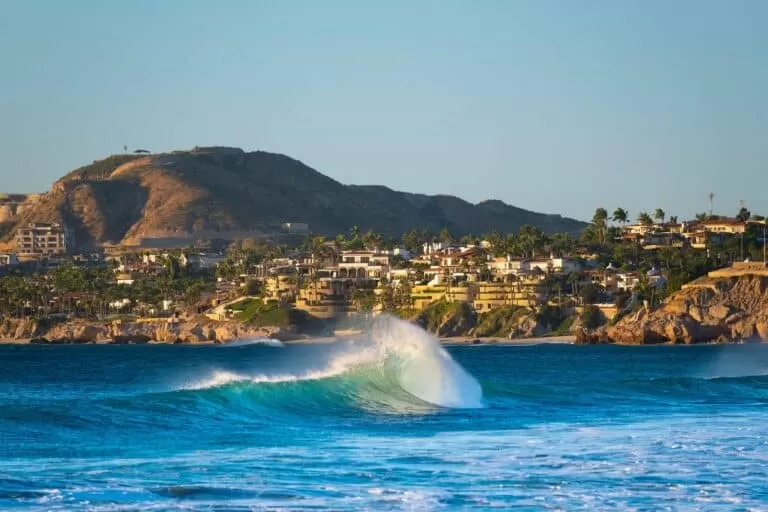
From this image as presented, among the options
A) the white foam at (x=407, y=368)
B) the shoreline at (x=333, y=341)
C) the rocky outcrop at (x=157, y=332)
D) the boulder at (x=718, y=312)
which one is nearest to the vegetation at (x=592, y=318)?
the shoreline at (x=333, y=341)

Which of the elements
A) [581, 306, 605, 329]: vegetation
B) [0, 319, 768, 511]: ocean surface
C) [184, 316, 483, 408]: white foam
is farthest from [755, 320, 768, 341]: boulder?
[184, 316, 483, 408]: white foam

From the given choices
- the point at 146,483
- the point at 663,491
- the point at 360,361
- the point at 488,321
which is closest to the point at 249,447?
Answer: the point at 146,483

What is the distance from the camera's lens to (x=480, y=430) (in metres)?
35.7

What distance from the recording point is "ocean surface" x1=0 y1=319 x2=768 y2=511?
83.6ft

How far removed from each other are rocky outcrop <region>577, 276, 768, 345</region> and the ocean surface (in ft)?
187

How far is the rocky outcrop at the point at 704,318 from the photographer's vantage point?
11606 centimetres

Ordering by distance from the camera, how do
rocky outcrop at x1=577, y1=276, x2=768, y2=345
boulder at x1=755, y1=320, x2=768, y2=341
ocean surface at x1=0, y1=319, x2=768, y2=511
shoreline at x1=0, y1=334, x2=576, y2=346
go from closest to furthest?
ocean surface at x1=0, y1=319, x2=768, y2=511 < boulder at x1=755, y1=320, x2=768, y2=341 < rocky outcrop at x1=577, y1=276, x2=768, y2=345 < shoreline at x1=0, y1=334, x2=576, y2=346

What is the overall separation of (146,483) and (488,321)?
348 ft

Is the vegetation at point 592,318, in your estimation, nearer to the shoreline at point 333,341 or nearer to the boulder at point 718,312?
the shoreline at point 333,341

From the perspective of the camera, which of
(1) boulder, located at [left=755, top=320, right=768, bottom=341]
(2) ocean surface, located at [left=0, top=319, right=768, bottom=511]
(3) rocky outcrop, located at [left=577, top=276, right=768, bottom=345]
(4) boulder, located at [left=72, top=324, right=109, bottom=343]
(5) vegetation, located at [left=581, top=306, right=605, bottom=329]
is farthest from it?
(4) boulder, located at [left=72, top=324, right=109, bottom=343]

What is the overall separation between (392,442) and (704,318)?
287ft

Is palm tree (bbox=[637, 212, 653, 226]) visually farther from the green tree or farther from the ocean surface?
the ocean surface

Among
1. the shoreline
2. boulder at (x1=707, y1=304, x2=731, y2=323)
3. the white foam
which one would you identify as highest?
the white foam

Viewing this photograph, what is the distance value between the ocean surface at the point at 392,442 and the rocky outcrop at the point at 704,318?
57012 millimetres
